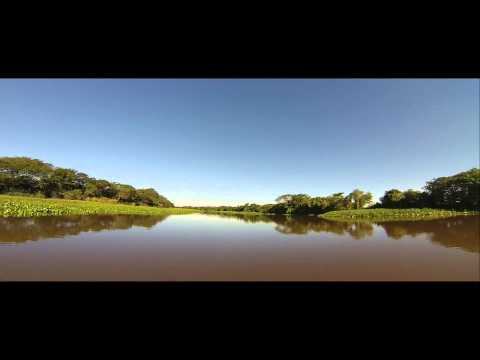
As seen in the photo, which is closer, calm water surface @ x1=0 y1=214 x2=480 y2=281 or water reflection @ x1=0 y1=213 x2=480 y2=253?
calm water surface @ x1=0 y1=214 x2=480 y2=281

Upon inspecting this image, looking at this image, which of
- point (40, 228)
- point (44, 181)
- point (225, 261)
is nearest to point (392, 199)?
point (225, 261)

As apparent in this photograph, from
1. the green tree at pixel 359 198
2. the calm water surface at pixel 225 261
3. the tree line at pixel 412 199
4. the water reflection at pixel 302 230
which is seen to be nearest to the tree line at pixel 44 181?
the water reflection at pixel 302 230

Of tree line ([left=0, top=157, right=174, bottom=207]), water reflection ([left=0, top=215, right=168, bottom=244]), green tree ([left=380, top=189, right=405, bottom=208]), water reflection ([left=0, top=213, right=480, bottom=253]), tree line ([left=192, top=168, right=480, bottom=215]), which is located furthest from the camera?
green tree ([left=380, top=189, right=405, bottom=208])

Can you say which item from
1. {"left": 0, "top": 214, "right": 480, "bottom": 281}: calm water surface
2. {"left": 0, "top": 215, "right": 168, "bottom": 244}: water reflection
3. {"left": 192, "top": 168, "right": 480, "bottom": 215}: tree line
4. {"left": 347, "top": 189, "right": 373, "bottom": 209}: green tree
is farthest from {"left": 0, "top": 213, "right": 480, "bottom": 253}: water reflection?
{"left": 347, "top": 189, "right": 373, "bottom": 209}: green tree

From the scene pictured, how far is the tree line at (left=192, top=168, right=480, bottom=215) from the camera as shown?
69.9 feet

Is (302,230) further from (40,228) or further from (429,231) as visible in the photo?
(40,228)

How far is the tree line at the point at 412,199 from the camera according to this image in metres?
21.3

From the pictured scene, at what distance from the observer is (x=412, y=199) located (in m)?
25.9

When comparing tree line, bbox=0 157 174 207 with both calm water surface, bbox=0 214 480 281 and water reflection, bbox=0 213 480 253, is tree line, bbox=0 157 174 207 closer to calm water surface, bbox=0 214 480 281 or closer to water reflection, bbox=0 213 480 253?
water reflection, bbox=0 213 480 253
